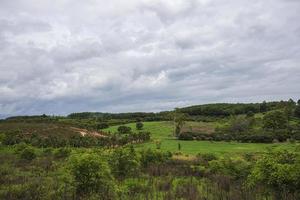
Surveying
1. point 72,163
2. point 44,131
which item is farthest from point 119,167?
point 44,131

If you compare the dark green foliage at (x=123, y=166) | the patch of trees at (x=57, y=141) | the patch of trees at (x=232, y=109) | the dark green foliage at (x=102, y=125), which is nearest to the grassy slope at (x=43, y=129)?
the patch of trees at (x=57, y=141)

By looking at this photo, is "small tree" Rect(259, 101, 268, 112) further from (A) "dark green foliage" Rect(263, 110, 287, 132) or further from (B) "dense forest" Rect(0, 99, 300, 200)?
(B) "dense forest" Rect(0, 99, 300, 200)

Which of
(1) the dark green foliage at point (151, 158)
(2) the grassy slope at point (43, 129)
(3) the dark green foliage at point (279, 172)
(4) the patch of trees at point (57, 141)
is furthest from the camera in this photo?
(2) the grassy slope at point (43, 129)

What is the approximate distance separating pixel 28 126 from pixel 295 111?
7908 cm

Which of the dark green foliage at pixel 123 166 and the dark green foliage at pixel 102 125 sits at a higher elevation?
the dark green foliage at pixel 102 125

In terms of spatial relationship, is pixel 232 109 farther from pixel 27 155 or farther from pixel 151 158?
pixel 27 155

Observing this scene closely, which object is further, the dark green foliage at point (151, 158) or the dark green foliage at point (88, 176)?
the dark green foliage at point (151, 158)

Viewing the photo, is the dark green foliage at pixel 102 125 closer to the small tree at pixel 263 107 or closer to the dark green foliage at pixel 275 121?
the dark green foliage at pixel 275 121

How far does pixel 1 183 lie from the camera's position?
19562 mm

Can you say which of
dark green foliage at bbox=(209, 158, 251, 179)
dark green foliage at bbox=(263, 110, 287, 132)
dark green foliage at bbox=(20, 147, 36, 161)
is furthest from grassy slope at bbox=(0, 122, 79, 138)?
dark green foliage at bbox=(263, 110, 287, 132)

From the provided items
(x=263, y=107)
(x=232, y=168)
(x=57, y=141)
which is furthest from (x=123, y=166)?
(x=263, y=107)

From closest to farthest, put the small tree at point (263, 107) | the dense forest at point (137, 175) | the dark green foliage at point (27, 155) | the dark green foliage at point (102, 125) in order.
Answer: the dense forest at point (137, 175), the dark green foliage at point (27, 155), the dark green foliage at point (102, 125), the small tree at point (263, 107)

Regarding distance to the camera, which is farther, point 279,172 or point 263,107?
point 263,107

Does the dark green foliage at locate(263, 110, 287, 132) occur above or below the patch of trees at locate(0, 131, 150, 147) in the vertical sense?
above
